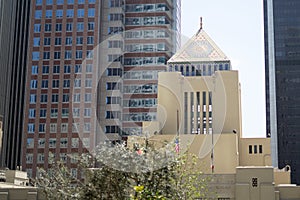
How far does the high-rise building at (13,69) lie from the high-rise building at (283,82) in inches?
2322

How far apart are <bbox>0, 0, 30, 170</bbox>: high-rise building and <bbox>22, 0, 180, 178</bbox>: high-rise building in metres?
7.42

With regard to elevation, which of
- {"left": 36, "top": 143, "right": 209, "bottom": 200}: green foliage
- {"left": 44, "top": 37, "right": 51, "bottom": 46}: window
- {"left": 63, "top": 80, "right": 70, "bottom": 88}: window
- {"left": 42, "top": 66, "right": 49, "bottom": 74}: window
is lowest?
{"left": 36, "top": 143, "right": 209, "bottom": 200}: green foliage

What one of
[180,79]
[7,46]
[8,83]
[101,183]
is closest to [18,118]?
[8,83]

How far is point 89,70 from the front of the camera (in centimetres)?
8550

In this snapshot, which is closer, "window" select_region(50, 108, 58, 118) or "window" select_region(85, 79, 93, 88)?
"window" select_region(85, 79, 93, 88)

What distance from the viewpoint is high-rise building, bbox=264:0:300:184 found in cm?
12556

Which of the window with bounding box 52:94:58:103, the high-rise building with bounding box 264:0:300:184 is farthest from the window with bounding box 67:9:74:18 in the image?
the high-rise building with bounding box 264:0:300:184

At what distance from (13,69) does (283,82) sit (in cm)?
6505

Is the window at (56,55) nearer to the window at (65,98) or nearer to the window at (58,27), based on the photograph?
the window at (58,27)

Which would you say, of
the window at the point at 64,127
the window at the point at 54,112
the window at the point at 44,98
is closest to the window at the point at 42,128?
the window at the point at 54,112

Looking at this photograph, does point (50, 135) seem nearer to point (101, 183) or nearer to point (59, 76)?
point (59, 76)

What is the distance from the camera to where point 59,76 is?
8681 centimetres

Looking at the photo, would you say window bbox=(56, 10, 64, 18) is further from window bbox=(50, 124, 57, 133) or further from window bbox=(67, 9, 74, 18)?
window bbox=(50, 124, 57, 133)

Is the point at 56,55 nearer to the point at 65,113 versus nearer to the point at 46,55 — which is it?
the point at 46,55
